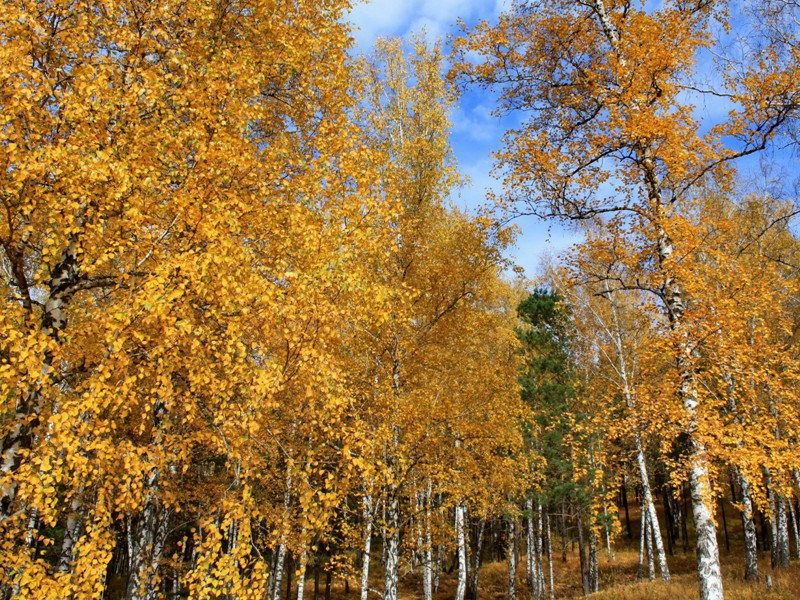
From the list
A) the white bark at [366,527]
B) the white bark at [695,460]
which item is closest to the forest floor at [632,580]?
the white bark at [366,527]

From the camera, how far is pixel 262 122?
8.45 meters

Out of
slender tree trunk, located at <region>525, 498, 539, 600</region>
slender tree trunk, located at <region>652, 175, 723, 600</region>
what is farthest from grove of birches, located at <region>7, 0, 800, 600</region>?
slender tree trunk, located at <region>525, 498, 539, 600</region>

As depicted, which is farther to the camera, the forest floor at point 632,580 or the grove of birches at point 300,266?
the forest floor at point 632,580

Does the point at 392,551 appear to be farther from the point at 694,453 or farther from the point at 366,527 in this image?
the point at 694,453

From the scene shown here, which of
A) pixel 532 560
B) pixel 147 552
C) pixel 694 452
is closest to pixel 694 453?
pixel 694 452

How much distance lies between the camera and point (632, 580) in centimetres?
2548

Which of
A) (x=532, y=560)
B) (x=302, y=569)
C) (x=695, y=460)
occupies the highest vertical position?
(x=695, y=460)

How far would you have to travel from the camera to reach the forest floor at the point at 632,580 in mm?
13116

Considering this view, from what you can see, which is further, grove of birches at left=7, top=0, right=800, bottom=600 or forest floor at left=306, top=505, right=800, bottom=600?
forest floor at left=306, top=505, right=800, bottom=600

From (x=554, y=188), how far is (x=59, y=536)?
23151 millimetres

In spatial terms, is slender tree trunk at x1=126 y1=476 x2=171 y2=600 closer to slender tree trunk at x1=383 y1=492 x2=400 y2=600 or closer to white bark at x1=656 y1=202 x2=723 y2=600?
slender tree trunk at x1=383 y1=492 x2=400 y2=600

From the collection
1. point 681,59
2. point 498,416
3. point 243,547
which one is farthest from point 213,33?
point 498,416

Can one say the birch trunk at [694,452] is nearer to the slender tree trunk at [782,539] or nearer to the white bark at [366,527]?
the white bark at [366,527]

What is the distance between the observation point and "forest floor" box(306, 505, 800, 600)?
13116 millimetres
